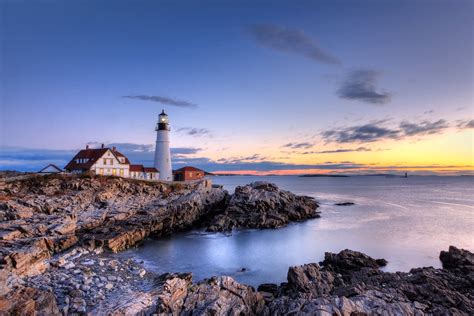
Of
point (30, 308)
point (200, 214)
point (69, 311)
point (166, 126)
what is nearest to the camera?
point (30, 308)

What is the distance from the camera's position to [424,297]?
34.9 feet

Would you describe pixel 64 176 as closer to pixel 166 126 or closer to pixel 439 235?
pixel 166 126

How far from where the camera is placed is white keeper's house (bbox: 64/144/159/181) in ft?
122

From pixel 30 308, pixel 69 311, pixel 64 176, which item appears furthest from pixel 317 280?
pixel 64 176

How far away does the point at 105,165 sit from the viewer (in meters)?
37.8

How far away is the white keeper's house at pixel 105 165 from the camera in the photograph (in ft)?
122

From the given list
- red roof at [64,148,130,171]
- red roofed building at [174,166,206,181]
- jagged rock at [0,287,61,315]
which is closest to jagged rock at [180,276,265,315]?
jagged rock at [0,287,61,315]

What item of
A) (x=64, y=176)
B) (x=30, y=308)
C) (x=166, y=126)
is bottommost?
(x=30, y=308)

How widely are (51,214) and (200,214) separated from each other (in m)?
13.1

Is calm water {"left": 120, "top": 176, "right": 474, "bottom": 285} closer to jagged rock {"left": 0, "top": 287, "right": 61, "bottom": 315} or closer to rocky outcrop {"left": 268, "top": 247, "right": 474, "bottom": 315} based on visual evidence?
rocky outcrop {"left": 268, "top": 247, "right": 474, "bottom": 315}

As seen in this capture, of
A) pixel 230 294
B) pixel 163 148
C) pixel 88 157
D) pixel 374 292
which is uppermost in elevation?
pixel 163 148

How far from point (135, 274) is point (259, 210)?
1913 cm

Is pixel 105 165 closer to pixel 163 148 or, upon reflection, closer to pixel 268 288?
pixel 163 148

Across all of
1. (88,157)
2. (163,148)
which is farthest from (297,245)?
(88,157)
